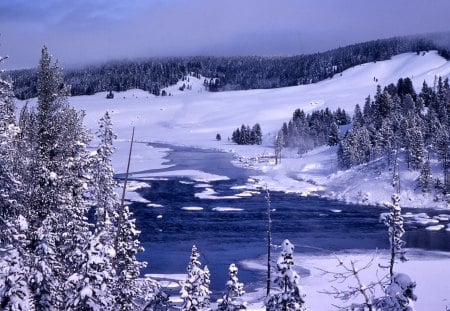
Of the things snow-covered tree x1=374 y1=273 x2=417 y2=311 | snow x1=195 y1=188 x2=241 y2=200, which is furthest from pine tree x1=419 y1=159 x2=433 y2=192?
snow-covered tree x1=374 y1=273 x2=417 y2=311

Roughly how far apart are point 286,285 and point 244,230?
119 feet

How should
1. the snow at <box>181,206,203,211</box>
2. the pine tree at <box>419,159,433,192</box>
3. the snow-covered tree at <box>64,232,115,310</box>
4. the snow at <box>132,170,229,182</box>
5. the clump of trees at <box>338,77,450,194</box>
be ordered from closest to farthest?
the snow-covered tree at <box>64,232,115,310</box> < the snow at <box>181,206,203,211</box> < the pine tree at <box>419,159,433,192</box> < the clump of trees at <box>338,77,450,194</box> < the snow at <box>132,170,229,182</box>

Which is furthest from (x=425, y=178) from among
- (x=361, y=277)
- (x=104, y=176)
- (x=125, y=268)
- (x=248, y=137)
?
(x=248, y=137)

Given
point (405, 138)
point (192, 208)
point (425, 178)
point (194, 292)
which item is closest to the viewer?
point (194, 292)

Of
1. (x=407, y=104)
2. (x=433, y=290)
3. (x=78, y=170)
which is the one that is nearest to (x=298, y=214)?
(x=433, y=290)

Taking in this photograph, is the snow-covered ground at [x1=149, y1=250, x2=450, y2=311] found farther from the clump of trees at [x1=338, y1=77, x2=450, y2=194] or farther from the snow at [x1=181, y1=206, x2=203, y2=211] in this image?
the clump of trees at [x1=338, y1=77, x2=450, y2=194]

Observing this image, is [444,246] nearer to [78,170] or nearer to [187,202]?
[187,202]

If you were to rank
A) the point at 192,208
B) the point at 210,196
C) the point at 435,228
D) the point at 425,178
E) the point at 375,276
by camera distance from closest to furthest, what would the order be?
the point at 375,276
the point at 435,228
the point at 192,208
the point at 210,196
the point at 425,178

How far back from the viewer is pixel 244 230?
1939 inches

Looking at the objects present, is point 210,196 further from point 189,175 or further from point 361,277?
point 361,277

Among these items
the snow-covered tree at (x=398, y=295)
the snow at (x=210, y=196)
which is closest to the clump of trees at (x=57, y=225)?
the snow-covered tree at (x=398, y=295)

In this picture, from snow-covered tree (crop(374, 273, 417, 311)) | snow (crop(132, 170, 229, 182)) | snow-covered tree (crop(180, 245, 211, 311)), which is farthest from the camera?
snow (crop(132, 170, 229, 182))

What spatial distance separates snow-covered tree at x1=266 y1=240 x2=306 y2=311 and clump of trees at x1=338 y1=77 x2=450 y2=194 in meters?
63.9

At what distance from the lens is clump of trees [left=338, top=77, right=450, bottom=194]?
75.2 m
